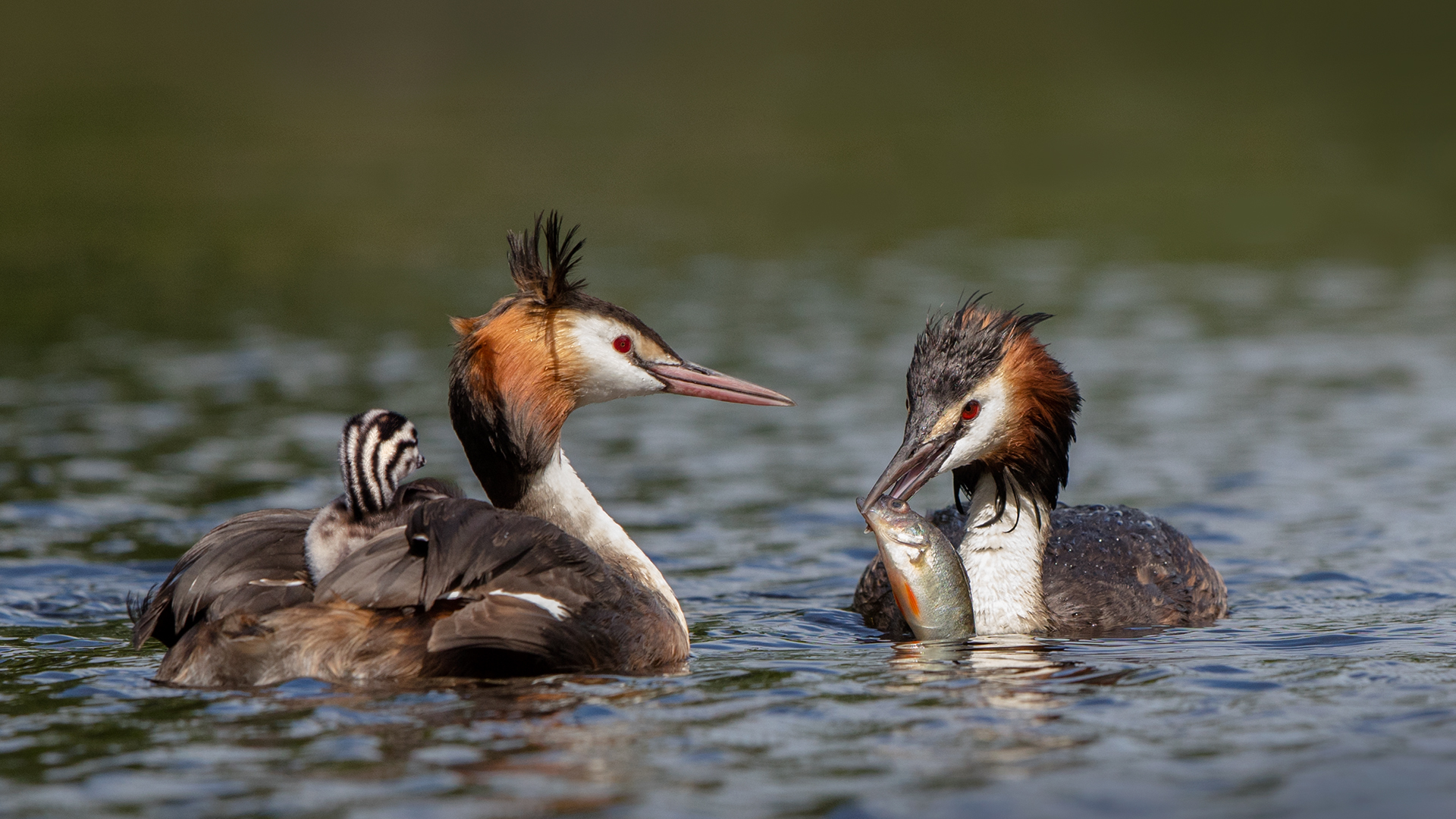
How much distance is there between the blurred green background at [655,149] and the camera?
21.9 meters

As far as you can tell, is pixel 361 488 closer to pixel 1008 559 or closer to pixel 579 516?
pixel 579 516

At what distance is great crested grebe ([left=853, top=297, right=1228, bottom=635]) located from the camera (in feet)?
27.6

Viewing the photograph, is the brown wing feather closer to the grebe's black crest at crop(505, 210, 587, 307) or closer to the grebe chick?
the grebe chick

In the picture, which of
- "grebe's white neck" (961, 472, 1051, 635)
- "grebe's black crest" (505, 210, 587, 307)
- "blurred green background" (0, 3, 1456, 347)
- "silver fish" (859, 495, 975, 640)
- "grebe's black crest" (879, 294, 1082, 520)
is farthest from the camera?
"blurred green background" (0, 3, 1456, 347)

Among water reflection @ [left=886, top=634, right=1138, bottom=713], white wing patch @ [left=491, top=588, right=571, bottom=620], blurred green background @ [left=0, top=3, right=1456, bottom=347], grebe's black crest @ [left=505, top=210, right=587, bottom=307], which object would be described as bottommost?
water reflection @ [left=886, top=634, right=1138, bottom=713]

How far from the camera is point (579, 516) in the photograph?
7938 mm

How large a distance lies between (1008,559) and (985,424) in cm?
72

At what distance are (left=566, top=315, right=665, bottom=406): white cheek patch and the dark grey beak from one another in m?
1.14

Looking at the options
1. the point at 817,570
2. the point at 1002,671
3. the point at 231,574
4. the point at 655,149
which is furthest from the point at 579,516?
the point at 655,149

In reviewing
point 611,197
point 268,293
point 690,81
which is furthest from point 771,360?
point 690,81

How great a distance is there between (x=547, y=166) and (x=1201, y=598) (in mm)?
20709

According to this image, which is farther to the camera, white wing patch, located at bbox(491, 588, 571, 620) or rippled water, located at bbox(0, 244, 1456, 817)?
white wing patch, located at bbox(491, 588, 571, 620)

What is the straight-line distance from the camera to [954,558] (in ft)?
27.3

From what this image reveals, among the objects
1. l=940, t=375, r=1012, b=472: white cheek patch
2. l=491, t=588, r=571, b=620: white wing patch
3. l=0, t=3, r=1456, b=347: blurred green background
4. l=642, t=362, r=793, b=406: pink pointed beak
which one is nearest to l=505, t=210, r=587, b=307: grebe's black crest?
l=642, t=362, r=793, b=406: pink pointed beak
